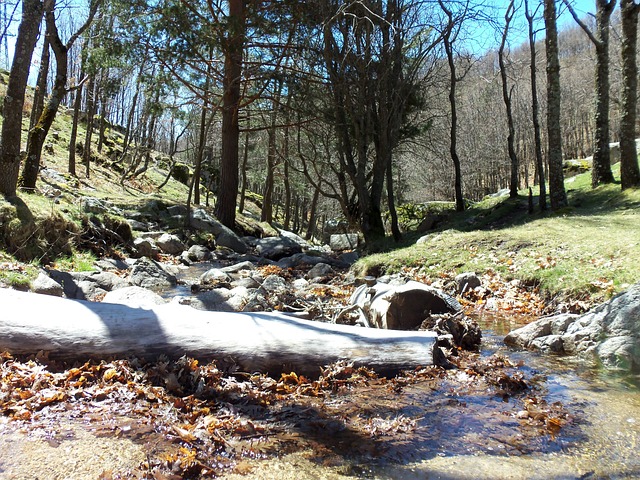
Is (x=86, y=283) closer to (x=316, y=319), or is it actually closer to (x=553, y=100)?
(x=316, y=319)

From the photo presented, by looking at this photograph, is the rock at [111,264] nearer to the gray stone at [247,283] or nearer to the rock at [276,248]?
the gray stone at [247,283]

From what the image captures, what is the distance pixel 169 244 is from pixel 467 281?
914cm

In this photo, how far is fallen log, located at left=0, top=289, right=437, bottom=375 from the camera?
366cm

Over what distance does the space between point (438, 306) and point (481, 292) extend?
8.81 ft

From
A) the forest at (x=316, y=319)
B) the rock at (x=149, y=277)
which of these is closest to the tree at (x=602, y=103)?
the forest at (x=316, y=319)

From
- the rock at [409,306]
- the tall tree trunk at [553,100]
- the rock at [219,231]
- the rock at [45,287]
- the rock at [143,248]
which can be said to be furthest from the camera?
the rock at [219,231]

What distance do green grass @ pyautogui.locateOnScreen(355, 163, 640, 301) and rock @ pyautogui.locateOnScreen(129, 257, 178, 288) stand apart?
4252mm

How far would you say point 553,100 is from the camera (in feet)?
39.6

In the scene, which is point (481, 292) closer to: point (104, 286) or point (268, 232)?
point (104, 286)

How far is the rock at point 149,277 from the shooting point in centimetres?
902

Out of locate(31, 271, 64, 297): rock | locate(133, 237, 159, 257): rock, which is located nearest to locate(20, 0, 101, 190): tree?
locate(133, 237, 159, 257): rock

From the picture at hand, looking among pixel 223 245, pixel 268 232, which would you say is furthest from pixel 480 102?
pixel 223 245

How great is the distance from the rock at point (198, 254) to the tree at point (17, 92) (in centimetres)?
568

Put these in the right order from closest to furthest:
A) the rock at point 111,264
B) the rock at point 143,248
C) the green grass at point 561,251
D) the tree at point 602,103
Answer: the green grass at point 561,251, the rock at point 111,264, the rock at point 143,248, the tree at point 602,103
